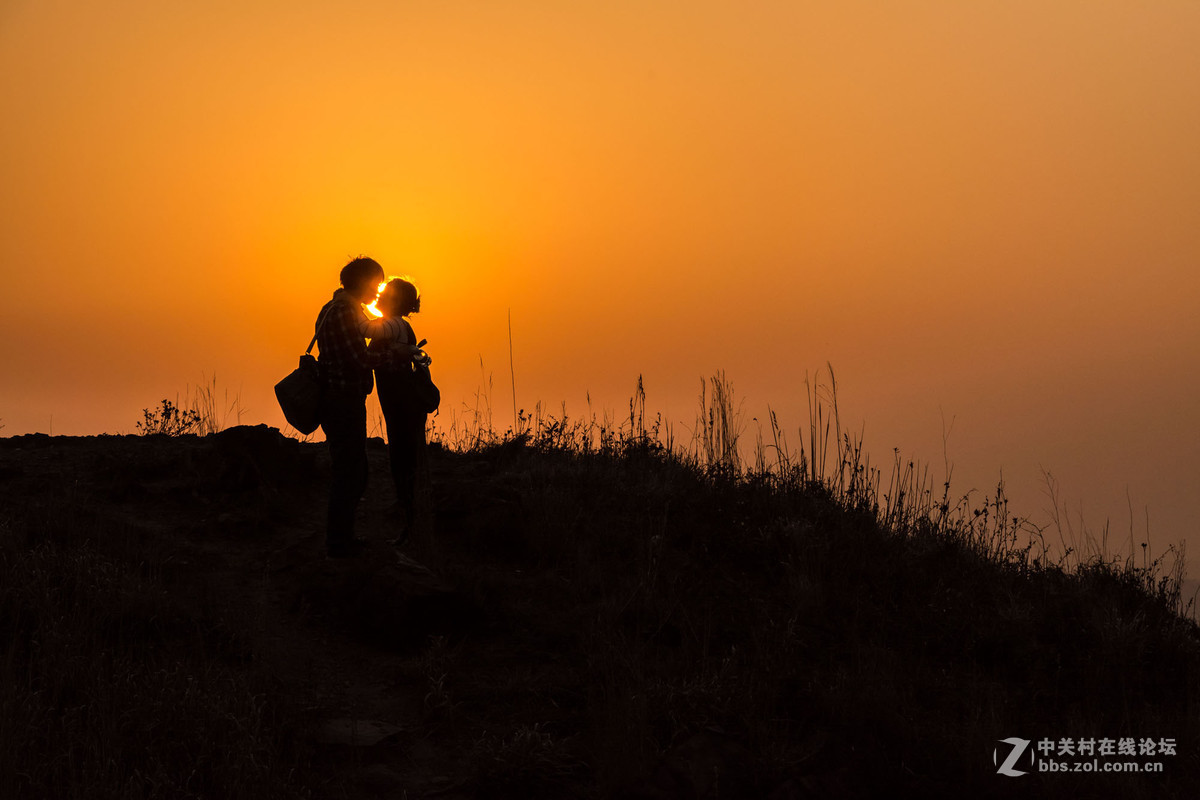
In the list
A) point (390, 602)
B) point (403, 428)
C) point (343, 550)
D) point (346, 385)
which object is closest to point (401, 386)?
point (403, 428)

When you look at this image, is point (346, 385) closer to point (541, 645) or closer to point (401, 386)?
point (401, 386)

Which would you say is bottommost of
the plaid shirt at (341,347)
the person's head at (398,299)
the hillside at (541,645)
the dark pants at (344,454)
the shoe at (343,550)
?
the hillside at (541,645)

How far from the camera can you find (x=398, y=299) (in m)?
7.77

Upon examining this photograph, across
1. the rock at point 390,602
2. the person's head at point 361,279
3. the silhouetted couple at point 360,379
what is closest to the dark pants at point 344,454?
the silhouetted couple at point 360,379

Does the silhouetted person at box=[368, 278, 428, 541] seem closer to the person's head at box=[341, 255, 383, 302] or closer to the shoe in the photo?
the person's head at box=[341, 255, 383, 302]

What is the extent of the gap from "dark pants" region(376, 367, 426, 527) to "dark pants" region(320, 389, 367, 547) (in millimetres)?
348

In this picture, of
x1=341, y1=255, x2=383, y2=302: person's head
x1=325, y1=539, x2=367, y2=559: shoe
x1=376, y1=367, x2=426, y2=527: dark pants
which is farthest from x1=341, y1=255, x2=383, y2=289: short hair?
x1=325, y1=539, x2=367, y2=559: shoe

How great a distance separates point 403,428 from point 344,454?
64 centimetres

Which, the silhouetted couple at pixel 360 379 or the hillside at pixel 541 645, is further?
the silhouetted couple at pixel 360 379

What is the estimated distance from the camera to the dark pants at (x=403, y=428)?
7.60 metres

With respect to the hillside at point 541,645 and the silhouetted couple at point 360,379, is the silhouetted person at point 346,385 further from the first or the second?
the hillside at point 541,645

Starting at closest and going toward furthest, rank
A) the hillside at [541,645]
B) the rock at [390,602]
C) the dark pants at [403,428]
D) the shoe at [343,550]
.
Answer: the hillside at [541,645]
the rock at [390,602]
the shoe at [343,550]
the dark pants at [403,428]

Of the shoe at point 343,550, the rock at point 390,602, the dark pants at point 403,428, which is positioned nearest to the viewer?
the rock at point 390,602

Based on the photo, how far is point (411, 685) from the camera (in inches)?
238
